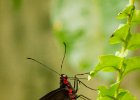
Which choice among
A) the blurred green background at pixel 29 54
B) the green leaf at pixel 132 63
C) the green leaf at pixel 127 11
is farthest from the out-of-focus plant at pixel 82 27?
the blurred green background at pixel 29 54

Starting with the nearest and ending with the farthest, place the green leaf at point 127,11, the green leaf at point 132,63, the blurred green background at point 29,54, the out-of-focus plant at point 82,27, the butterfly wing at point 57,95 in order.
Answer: the green leaf at point 127,11, the green leaf at point 132,63, the out-of-focus plant at point 82,27, the butterfly wing at point 57,95, the blurred green background at point 29,54

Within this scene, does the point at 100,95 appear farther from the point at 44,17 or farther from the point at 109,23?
the point at 44,17

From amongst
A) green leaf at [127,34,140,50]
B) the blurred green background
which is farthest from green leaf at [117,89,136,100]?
the blurred green background

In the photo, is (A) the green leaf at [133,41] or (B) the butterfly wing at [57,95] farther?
(B) the butterfly wing at [57,95]

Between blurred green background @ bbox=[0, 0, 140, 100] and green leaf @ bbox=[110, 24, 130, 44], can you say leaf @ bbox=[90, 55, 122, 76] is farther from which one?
blurred green background @ bbox=[0, 0, 140, 100]

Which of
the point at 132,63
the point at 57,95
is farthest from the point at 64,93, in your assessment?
the point at 132,63

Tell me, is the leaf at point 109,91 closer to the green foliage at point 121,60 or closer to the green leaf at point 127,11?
the green foliage at point 121,60

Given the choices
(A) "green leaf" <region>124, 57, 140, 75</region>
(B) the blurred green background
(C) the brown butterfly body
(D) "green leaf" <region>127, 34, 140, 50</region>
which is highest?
(D) "green leaf" <region>127, 34, 140, 50</region>

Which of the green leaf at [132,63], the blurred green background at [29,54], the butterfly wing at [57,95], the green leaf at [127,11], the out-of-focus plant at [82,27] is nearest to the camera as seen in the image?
the green leaf at [127,11]

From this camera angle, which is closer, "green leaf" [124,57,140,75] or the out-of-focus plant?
"green leaf" [124,57,140,75]

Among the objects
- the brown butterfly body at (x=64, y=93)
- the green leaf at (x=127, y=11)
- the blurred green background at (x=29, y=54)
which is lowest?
the blurred green background at (x=29, y=54)

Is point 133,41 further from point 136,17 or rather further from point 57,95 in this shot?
point 57,95
